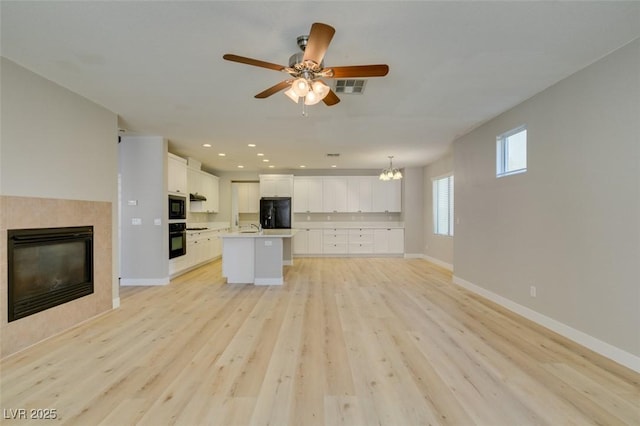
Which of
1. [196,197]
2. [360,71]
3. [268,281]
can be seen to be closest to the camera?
[360,71]

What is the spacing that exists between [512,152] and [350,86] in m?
2.47

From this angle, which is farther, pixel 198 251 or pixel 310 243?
pixel 310 243

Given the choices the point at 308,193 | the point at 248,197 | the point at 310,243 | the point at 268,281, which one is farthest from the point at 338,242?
the point at 268,281

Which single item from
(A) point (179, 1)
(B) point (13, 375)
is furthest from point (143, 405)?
(A) point (179, 1)

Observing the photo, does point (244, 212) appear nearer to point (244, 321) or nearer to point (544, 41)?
point (244, 321)

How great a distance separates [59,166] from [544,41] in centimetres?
471

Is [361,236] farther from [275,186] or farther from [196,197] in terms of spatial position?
[196,197]

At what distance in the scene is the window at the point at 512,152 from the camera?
361cm

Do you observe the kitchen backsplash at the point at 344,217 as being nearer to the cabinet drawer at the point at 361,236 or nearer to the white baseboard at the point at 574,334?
the cabinet drawer at the point at 361,236

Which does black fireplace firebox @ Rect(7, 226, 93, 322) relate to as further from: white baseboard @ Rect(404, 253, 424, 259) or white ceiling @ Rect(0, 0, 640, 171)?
white baseboard @ Rect(404, 253, 424, 259)

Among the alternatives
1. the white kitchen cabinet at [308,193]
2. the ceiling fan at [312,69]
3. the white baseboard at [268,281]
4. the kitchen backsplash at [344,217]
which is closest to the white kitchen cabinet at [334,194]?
the white kitchen cabinet at [308,193]

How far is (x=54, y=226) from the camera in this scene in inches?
118

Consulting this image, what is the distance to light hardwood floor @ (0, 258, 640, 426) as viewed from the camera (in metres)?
1.81

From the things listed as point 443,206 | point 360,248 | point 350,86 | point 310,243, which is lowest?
point 360,248
